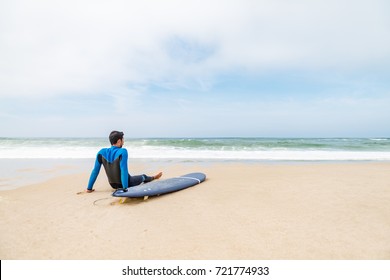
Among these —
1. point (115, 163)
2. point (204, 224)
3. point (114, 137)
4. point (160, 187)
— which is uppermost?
point (114, 137)

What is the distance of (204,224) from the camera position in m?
2.68

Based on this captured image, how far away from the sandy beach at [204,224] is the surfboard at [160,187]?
130 millimetres

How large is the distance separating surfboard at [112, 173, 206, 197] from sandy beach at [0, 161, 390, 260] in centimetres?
13

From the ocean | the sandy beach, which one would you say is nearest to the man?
the sandy beach

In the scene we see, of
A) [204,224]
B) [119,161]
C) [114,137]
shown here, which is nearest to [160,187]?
[119,161]

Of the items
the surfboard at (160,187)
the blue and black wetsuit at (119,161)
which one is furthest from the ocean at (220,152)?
the blue and black wetsuit at (119,161)

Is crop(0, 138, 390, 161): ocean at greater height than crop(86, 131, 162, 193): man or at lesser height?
lesser

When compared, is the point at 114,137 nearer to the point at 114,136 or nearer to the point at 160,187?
the point at 114,136

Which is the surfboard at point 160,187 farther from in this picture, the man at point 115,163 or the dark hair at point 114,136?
the dark hair at point 114,136

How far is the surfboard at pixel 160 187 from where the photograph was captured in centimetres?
361

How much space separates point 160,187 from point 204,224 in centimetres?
157

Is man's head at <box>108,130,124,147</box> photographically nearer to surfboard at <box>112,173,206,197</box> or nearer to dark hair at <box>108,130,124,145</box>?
dark hair at <box>108,130,124,145</box>

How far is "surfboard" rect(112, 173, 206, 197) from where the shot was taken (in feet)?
11.8

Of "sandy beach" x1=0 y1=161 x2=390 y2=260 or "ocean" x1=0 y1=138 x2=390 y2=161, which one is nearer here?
"sandy beach" x1=0 y1=161 x2=390 y2=260
